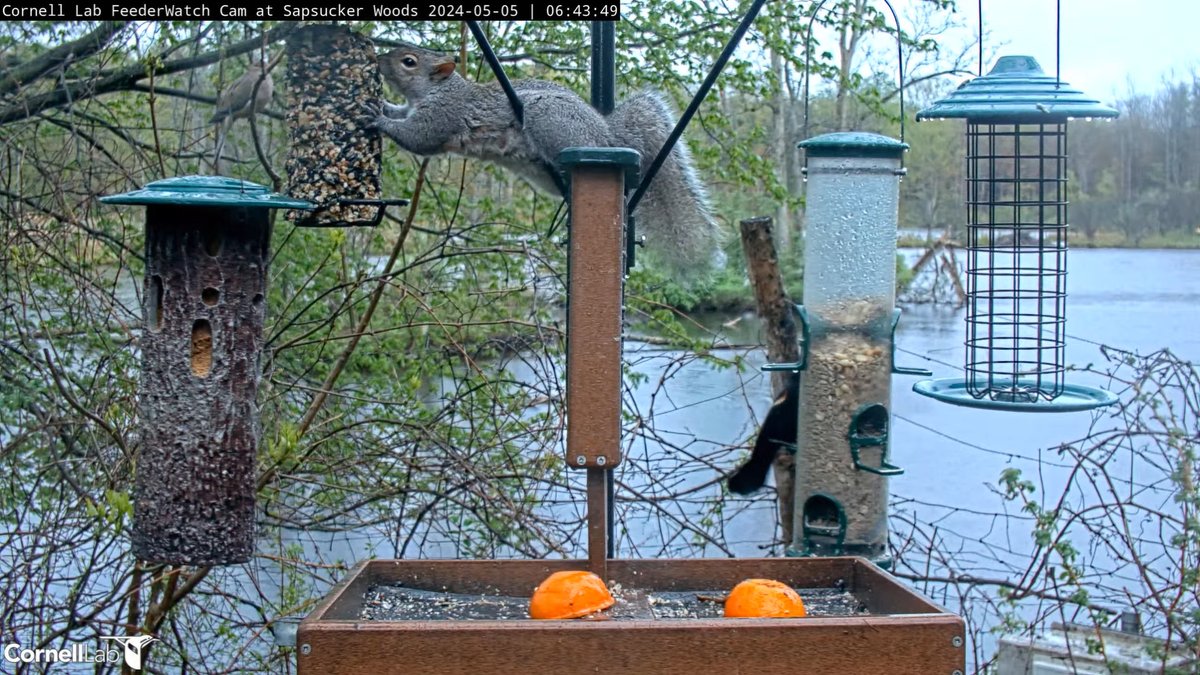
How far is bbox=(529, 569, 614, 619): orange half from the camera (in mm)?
1447

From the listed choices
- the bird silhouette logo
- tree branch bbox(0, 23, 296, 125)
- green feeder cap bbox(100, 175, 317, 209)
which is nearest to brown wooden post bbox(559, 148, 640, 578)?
green feeder cap bbox(100, 175, 317, 209)

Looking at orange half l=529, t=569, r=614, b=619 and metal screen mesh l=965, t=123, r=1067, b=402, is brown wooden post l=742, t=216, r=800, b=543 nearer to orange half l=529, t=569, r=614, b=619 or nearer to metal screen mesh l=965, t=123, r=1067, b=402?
metal screen mesh l=965, t=123, r=1067, b=402

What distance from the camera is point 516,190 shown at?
4355 mm

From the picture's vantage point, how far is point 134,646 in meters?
Answer: 2.54

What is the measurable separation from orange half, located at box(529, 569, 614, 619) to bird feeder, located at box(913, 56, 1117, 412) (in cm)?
88

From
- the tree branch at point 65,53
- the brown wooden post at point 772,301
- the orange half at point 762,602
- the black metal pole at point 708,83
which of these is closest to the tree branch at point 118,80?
the tree branch at point 65,53

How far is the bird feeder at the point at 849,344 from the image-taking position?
2.33 metres

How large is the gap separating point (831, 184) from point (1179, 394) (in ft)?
5.07

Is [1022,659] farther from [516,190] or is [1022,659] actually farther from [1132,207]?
[1132,207]

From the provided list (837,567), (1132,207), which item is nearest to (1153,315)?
(1132,207)

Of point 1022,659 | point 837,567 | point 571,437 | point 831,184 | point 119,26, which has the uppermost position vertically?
point 119,26

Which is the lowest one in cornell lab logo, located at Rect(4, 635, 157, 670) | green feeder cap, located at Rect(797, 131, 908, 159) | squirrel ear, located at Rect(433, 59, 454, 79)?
cornell lab logo, located at Rect(4, 635, 157, 670)

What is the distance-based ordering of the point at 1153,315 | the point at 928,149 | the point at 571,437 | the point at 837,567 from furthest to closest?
1. the point at 928,149
2. the point at 1153,315
3. the point at 837,567
4. the point at 571,437

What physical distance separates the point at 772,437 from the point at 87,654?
179 cm
